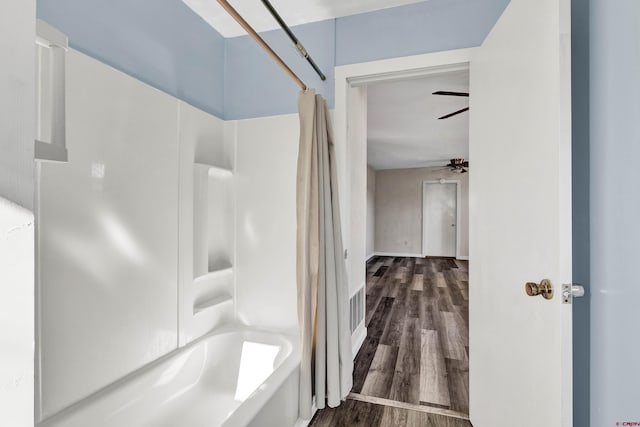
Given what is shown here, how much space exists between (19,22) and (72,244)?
1228 millimetres

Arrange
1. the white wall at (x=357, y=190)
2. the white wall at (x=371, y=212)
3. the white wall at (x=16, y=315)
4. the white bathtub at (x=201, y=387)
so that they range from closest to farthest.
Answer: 1. the white wall at (x=16, y=315)
2. the white bathtub at (x=201, y=387)
3. the white wall at (x=357, y=190)
4. the white wall at (x=371, y=212)

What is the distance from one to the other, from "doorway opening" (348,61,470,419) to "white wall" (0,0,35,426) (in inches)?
73.6

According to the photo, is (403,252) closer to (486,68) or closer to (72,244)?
(486,68)

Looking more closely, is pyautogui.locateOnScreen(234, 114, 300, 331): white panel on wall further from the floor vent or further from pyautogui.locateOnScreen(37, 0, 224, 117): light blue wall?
the floor vent

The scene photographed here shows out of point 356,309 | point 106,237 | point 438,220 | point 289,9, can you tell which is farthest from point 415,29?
point 438,220

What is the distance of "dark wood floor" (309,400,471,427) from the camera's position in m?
1.73

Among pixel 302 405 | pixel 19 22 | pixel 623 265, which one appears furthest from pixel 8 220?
pixel 302 405

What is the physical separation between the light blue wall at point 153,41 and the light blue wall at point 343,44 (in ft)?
0.52

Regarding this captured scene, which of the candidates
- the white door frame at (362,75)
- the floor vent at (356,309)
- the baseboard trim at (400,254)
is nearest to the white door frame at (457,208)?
the baseboard trim at (400,254)

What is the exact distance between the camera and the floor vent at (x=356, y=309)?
2.56 metres

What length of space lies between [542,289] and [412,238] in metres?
7.36

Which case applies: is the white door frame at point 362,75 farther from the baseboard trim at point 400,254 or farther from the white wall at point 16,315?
the baseboard trim at point 400,254

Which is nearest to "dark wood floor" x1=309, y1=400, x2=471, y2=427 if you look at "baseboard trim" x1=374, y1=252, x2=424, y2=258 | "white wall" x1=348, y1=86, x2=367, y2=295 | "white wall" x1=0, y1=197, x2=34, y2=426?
"white wall" x1=348, y1=86, x2=367, y2=295

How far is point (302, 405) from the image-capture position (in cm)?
159
